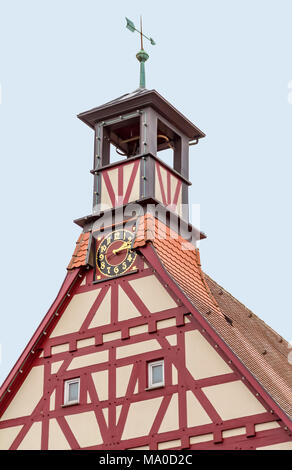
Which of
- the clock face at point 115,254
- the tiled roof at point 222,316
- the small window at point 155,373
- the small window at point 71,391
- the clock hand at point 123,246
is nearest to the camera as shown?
the tiled roof at point 222,316

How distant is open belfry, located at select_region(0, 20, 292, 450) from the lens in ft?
88.1

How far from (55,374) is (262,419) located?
629 cm

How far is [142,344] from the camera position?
2859cm

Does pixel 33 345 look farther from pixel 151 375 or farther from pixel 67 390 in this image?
pixel 151 375

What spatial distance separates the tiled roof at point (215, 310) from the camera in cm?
2784

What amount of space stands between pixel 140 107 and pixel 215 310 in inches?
257

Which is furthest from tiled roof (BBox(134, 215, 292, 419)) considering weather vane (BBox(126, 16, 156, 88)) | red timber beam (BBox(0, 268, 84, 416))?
weather vane (BBox(126, 16, 156, 88))

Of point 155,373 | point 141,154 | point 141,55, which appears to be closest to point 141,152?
point 141,154

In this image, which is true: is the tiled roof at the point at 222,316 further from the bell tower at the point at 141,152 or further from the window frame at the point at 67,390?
the window frame at the point at 67,390

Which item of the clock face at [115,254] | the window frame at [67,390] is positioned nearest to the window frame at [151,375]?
the window frame at [67,390]

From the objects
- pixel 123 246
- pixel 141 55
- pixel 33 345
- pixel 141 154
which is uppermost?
pixel 141 55

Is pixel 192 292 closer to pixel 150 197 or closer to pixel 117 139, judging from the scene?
pixel 150 197

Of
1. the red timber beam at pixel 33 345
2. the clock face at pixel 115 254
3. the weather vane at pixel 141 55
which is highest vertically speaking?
the weather vane at pixel 141 55

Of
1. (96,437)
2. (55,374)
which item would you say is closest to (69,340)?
(55,374)
